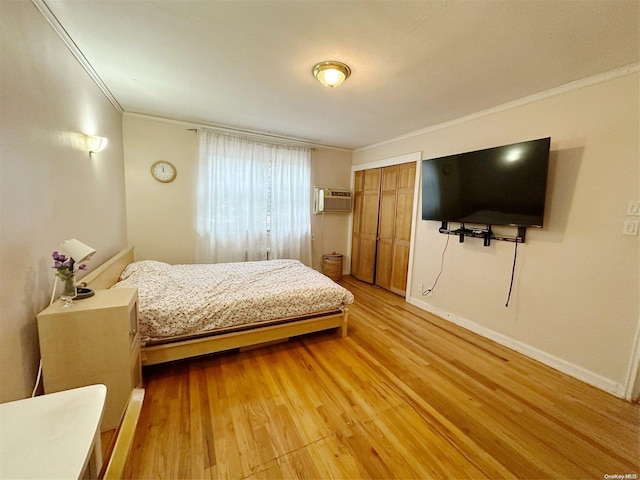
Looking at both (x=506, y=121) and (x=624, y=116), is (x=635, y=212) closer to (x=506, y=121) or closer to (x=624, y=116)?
(x=624, y=116)

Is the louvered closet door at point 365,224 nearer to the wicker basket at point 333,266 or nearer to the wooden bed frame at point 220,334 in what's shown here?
the wicker basket at point 333,266

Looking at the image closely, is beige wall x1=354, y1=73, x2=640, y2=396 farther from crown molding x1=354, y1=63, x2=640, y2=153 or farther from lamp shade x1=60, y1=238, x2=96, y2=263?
lamp shade x1=60, y1=238, x2=96, y2=263

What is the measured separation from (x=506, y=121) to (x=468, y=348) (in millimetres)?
2392

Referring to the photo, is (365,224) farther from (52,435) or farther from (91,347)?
(52,435)

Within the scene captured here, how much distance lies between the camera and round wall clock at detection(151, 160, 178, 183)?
3451 mm

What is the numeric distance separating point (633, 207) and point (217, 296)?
11.2 ft

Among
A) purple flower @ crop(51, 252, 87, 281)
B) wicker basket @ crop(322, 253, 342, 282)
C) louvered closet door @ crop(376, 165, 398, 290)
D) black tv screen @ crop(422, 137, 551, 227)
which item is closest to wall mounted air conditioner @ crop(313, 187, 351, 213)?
louvered closet door @ crop(376, 165, 398, 290)

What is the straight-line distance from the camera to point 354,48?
179 centimetres

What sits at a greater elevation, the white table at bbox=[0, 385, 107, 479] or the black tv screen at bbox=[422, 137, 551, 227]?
the black tv screen at bbox=[422, 137, 551, 227]

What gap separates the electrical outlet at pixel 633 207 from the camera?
187cm

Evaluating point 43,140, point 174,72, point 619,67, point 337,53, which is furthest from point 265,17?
point 619,67

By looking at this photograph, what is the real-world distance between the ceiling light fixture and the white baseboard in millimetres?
2980

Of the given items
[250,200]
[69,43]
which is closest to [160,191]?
[250,200]

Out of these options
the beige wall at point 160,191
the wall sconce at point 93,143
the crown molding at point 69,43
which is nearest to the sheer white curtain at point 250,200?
the beige wall at point 160,191
